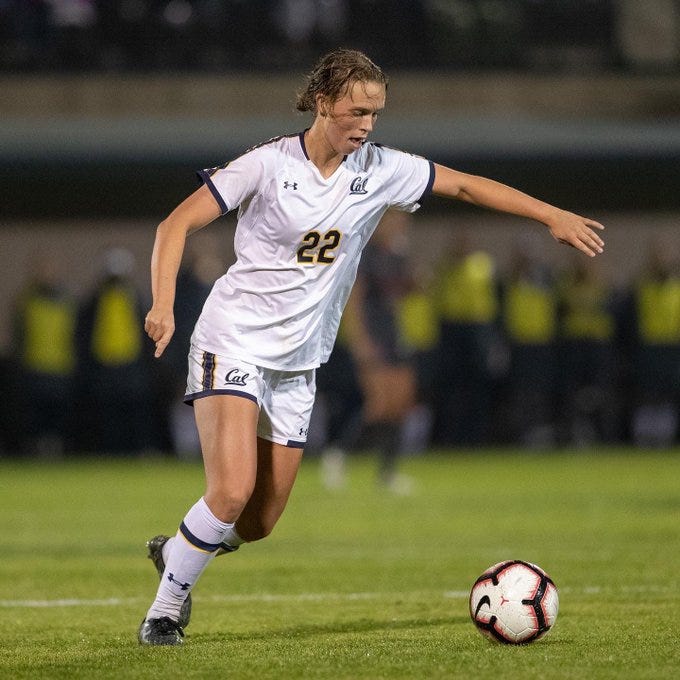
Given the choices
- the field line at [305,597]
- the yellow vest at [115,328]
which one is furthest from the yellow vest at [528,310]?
the field line at [305,597]

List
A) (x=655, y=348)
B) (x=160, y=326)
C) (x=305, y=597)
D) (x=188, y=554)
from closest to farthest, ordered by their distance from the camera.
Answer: (x=160, y=326), (x=188, y=554), (x=305, y=597), (x=655, y=348)

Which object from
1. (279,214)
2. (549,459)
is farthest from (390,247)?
(279,214)

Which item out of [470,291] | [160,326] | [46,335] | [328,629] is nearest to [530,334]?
[470,291]

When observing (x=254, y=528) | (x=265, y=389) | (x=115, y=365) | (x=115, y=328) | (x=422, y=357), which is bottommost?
(x=254, y=528)

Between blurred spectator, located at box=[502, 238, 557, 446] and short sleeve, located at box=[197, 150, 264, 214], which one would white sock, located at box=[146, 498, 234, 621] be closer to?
short sleeve, located at box=[197, 150, 264, 214]

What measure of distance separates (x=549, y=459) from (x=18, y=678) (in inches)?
494

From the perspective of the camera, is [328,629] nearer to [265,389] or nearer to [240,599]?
[265,389]

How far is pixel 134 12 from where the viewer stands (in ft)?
72.3

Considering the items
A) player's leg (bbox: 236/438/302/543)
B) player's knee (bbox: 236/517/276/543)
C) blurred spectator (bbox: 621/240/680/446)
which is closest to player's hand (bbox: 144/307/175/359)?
player's leg (bbox: 236/438/302/543)

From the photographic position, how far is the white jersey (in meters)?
6.12

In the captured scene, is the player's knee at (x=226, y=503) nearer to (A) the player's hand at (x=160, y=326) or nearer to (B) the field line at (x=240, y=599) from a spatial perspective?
(A) the player's hand at (x=160, y=326)

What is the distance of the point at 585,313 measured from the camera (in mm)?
18516

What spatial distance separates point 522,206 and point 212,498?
172 cm

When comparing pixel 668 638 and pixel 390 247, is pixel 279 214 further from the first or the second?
pixel 390 247
